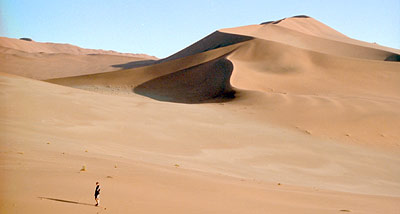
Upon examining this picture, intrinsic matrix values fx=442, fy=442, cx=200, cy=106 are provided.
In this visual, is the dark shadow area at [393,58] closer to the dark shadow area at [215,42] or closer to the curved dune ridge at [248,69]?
the curved dune ridge at [248,69]

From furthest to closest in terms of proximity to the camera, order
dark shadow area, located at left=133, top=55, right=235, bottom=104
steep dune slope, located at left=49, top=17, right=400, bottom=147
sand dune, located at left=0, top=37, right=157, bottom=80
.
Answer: sand dune, located at left=0, top=37, right=157, bottom=80
dark shadow area, located at left=133, top=55, right=235, bottom=104
steep dune slope, located at left=49, top=17, right=400, bottom=147

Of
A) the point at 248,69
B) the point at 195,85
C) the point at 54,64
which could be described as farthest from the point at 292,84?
the point at 54,64

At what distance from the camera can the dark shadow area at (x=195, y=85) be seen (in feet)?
116

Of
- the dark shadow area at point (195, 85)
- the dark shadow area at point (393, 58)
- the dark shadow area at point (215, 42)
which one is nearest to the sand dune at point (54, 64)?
the dark shadow area at point (215, 42)

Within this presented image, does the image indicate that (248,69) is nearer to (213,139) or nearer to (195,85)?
(195,85)

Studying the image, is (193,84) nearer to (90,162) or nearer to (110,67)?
(90,162)

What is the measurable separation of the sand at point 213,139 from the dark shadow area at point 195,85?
0.58 feet

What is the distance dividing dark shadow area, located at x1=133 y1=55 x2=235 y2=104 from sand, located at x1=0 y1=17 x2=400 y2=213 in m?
0.18

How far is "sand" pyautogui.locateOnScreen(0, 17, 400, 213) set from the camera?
22.6ft

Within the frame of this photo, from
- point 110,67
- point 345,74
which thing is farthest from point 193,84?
point 110,67

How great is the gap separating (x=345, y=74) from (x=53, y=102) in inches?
1154

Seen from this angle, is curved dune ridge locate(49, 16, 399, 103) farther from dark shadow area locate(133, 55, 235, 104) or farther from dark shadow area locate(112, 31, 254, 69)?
dark shadow area locate(112, 31, 254, 69)

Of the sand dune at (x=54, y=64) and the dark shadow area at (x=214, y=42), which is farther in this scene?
the sand dune at (x=54, y=64)

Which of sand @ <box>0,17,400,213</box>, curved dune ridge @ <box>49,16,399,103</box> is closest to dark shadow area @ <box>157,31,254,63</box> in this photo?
curved dune ridge @ <box>49,16,399,103</box>
